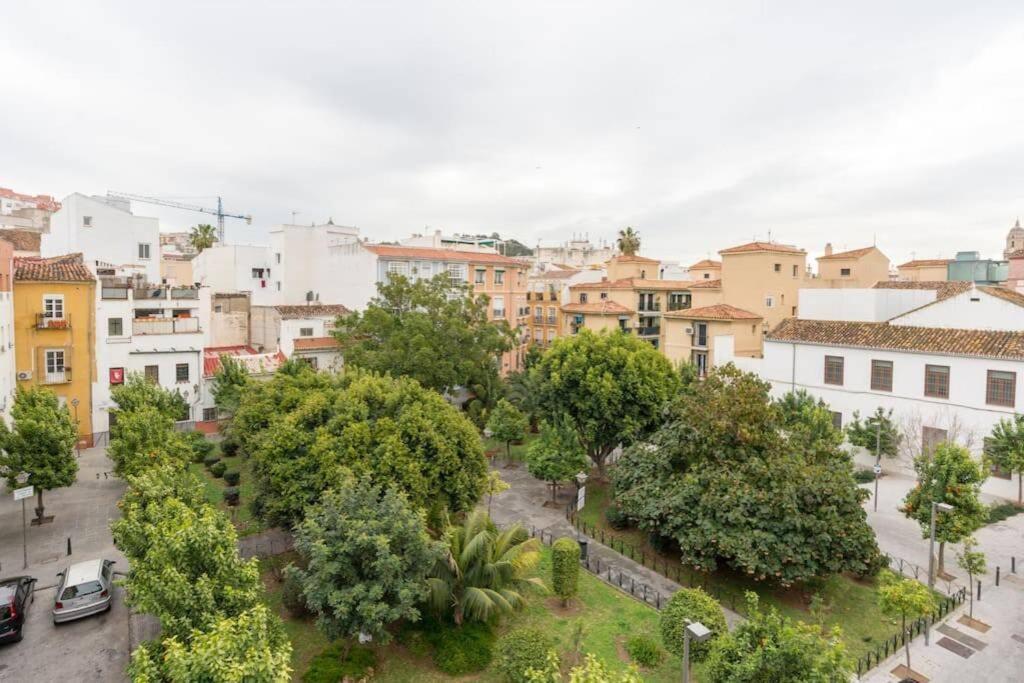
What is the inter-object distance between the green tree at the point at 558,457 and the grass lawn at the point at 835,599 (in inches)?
187

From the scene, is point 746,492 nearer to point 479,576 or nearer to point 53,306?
point 479,576

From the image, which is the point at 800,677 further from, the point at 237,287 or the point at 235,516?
the point at 237,287

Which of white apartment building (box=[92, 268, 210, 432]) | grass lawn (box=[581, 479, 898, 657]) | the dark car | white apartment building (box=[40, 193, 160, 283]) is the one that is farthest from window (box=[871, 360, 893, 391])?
white apartment building (box=[40, 193, 160, 283])

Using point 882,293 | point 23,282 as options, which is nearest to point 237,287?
point 23,282

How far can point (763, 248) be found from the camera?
142ft

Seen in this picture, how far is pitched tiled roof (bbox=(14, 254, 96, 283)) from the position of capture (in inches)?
1216

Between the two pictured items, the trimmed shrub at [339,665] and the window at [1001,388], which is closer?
the trimmed shrub at [339,665]

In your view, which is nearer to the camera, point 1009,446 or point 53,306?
point 1009,446

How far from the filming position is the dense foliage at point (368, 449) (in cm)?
1681

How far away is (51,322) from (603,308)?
42.7 meters

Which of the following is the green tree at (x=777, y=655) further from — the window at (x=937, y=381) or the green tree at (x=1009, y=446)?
the window at (x=937, y=381)

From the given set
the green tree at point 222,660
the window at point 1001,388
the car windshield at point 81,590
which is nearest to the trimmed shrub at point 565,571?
the green tree at point 222,660

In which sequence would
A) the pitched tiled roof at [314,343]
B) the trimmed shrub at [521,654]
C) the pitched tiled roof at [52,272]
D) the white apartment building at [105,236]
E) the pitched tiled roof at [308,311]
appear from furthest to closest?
1. the white apartment building at [105,236]
2. the pitched tiled roof at [308,311]
3. the pitched tiled roof at [314,343]
4. the pitched tiled roof at [52,272]
5. the trimmed shrub at [521,654]

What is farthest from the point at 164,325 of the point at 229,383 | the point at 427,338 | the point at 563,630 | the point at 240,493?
the point at 563,630
